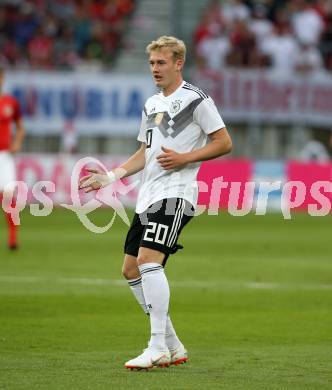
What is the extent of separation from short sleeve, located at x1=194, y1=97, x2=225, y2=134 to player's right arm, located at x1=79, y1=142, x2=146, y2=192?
0.59 meters

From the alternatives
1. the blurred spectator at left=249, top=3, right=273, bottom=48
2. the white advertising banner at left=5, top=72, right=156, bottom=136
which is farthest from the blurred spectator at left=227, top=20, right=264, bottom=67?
the white advertising banner at left=5, top=72, right=156, bottom=136

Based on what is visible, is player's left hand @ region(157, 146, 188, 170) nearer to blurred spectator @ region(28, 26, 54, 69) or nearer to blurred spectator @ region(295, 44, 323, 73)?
blurred spectator @ region(295, 44, 323, 73)

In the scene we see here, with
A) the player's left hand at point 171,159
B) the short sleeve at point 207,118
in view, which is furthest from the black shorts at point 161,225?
the short sleeve at point 207,118

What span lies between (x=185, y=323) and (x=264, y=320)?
2.73 feet

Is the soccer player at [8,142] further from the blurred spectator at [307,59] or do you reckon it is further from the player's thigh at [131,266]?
the blurred spectator at [307,59]

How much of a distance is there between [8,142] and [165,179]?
10778mm

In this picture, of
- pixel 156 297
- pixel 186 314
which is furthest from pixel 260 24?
pixel 156 297

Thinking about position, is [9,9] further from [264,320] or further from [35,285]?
[264,320]

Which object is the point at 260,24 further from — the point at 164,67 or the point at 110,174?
the point at 164,67

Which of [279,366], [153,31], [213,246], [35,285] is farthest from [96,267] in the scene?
[153,31]

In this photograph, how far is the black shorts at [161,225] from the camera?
8336mm

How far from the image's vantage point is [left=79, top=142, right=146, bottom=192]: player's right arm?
8.70m

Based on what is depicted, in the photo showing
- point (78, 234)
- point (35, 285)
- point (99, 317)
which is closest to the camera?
point (99, 317)

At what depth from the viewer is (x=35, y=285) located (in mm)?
14016
